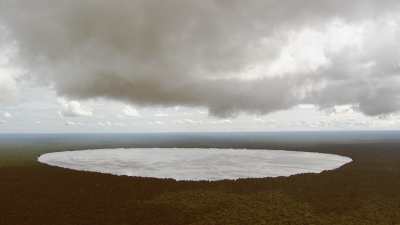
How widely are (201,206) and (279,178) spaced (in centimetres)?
1976

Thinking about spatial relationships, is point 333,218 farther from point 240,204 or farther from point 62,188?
point 62,188

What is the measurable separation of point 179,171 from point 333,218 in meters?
34.5

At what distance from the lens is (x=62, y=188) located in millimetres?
48156

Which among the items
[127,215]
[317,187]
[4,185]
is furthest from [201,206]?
[4,185]

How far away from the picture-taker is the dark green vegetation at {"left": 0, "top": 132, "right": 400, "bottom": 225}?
110 feet

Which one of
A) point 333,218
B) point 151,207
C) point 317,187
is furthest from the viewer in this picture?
point 317,187

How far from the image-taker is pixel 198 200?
4062 cm

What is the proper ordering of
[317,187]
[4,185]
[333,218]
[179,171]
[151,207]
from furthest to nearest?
[179,171], [4,185], [317,187], [151,207], [333,218]

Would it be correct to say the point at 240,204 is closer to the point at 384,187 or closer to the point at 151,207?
the point at 151,207

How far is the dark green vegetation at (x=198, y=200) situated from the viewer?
3347cm

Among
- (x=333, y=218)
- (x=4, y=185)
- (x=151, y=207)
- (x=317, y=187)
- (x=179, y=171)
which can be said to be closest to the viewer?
(x=333, y=218)

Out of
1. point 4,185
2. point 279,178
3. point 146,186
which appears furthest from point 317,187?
point 4,185

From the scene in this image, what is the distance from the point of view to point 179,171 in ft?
212

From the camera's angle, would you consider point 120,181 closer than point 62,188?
No
